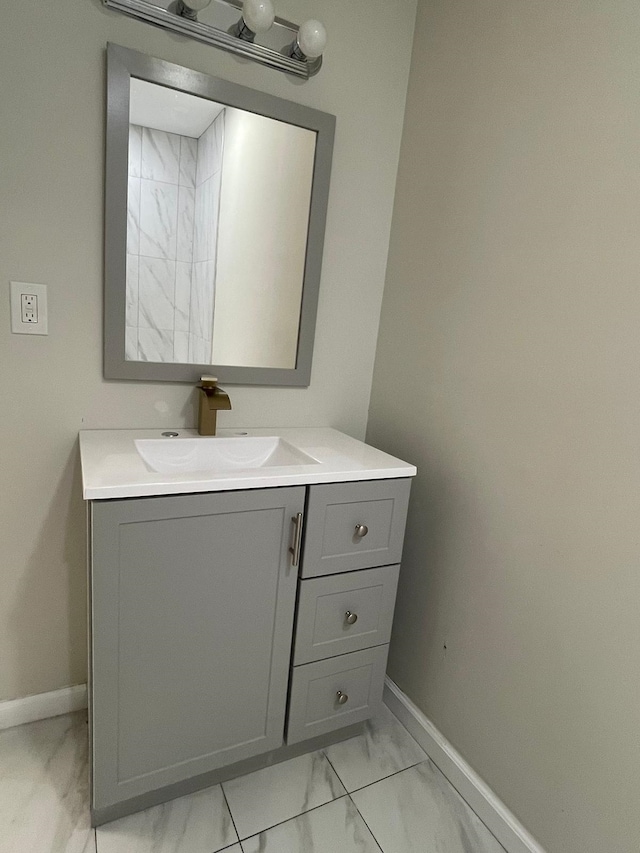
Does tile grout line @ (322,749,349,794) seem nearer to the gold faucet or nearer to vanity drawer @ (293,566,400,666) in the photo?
vanity drawer @ (293,566,400,666)

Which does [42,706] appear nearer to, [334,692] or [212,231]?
[334,692]

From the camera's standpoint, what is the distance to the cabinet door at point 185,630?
1077 millimetres

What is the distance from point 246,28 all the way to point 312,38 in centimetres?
17

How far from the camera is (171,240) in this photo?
138 centimetres

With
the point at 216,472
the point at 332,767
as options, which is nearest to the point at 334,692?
the point at 332,767

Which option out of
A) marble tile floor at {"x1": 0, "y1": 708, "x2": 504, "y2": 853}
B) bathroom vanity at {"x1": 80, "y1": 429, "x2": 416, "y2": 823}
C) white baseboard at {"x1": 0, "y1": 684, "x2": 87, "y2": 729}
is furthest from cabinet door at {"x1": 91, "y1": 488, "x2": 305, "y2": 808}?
white baseboard at {"x1": 0, "y1": 684, "x2": 87, "y2": 729}

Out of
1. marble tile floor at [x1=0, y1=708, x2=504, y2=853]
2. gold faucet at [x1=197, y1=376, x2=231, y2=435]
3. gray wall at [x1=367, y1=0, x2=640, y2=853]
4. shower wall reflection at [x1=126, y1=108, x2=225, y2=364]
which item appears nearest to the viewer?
gray wall at [x1=367, y1=0, x2=640, y2=853]

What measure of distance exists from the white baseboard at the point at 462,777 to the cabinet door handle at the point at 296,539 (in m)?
0.75

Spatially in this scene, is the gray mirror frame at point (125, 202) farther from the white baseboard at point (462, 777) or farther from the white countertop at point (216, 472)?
the white baseboard at point (462, 777)

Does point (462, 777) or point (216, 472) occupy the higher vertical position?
point (216, 472)

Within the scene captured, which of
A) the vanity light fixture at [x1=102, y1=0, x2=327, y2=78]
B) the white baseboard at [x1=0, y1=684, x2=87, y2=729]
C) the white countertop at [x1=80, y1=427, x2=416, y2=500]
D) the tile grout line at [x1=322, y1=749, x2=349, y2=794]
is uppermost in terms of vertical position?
the vanity light fixture at [x1=102, y1=0, x2=327, y2=78]

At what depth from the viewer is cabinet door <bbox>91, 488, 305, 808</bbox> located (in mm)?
1077

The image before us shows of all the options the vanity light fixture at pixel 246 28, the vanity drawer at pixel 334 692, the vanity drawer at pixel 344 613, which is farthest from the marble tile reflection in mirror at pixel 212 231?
the vanity drawer at pixel 334 692

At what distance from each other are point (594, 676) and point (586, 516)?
1.11 ft
